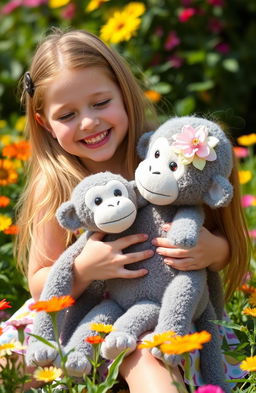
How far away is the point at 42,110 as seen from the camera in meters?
2.10

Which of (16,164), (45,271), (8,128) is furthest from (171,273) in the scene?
(8,128)

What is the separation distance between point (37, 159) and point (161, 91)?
1.76 metres

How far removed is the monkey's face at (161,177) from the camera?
172 centimetres

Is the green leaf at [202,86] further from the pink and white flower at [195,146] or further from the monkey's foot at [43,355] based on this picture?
the monkey's foot at [43,355]

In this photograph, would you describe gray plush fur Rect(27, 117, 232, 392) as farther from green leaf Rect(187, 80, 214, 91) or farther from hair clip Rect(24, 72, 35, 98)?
green leaf Rect(187, 80, 214, 91)

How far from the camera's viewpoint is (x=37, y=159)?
2.17 meters

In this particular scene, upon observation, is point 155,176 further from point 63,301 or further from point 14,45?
point 14,45

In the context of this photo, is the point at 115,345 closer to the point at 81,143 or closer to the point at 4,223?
the point at 81,143

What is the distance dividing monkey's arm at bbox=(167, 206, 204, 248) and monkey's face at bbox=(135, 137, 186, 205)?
4 cm

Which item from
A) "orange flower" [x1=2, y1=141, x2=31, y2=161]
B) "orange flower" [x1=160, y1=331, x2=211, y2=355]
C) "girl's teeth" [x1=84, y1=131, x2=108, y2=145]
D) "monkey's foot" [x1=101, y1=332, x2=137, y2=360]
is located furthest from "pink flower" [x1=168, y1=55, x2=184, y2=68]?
"orange flower" [x1=160, y1=331, x2=211, y2=355]

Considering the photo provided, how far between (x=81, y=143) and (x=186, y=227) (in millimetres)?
443

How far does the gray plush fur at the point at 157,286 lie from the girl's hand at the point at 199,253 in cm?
2

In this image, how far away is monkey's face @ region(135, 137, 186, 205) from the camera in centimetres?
172

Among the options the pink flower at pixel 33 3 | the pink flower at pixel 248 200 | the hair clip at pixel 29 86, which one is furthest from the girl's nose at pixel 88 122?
the pink flower at pixel 33 3
